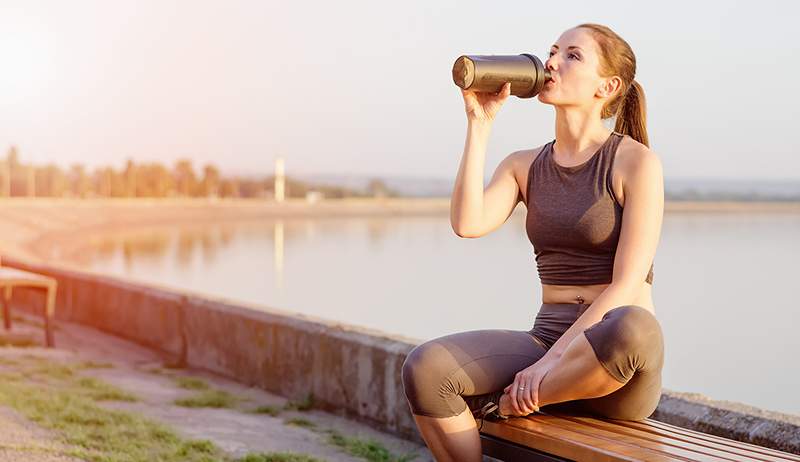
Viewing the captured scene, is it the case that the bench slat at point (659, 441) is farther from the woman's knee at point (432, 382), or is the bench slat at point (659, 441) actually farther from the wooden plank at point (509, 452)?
the woman's knee at point (432, 382)

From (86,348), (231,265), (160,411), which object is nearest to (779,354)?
(86,348)

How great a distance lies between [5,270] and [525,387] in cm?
727

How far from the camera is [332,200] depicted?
157m

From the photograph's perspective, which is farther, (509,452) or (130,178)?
(130,178)

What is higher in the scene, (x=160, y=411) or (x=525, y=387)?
(x=525, y=387)

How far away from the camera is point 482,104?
3.42 m

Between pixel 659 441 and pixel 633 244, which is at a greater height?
pixel 633 244

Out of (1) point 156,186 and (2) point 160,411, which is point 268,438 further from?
(1) point 156,186

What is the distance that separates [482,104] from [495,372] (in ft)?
2.80

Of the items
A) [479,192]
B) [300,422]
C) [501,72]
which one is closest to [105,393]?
[300,422]

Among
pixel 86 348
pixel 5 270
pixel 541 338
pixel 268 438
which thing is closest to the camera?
pixel 541 338

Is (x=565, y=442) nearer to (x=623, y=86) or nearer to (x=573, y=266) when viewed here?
(x=573, y=266)

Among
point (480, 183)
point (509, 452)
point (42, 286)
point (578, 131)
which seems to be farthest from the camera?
point (42, 286)

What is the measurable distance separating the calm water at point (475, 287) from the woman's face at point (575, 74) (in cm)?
958
